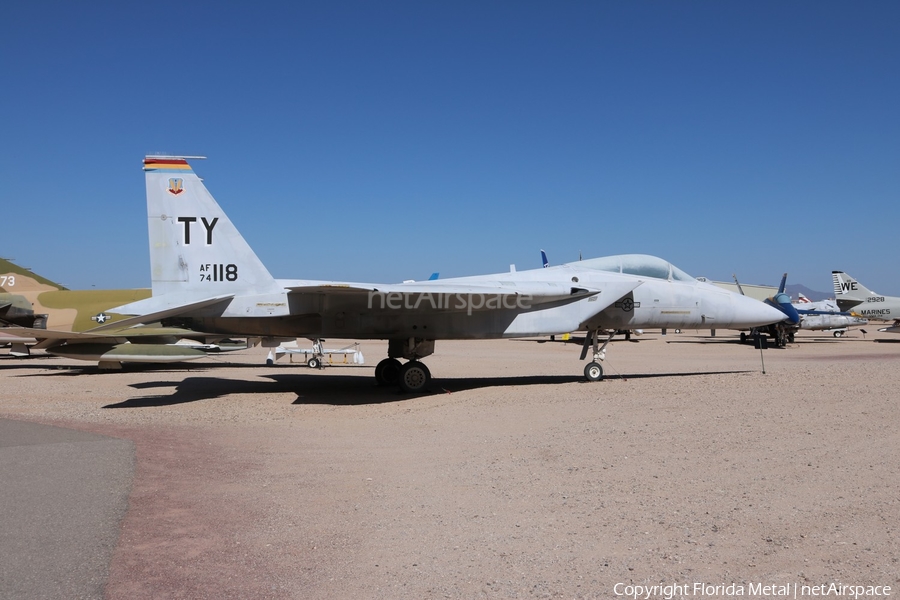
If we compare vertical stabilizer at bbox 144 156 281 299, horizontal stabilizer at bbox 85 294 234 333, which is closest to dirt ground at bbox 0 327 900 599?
horizontal stabilizer at bbox 85 294 234 333

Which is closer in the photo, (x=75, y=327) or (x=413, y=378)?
(x=413, y=378)

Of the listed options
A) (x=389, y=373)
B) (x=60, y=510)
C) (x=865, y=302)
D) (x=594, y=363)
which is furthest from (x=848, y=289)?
(x=60, y=510)

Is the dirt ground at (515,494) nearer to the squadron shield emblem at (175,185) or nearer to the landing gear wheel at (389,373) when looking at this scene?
the landing gear wheel at (389,373)

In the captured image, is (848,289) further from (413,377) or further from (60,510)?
(60,510)

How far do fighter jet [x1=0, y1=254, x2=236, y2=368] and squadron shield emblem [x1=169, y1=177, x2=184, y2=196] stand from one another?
6003mm

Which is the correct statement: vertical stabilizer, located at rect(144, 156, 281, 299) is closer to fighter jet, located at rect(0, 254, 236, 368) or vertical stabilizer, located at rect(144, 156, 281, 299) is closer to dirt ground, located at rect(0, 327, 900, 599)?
dirt ground, located at rect(0, 327, 900, 599)

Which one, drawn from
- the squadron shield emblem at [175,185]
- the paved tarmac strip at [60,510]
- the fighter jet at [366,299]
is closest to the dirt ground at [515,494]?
the paved tarmac strip at [60,510]

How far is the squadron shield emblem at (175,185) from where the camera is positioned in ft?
40.4

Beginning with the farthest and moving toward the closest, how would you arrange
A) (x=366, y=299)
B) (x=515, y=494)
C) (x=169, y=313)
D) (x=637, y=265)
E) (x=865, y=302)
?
(x=865, y=302)
(x=637, y=265)
(x=366, y=299)
(x=169, y=313)
(x=515, y=494)

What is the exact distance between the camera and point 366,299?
12.4 m

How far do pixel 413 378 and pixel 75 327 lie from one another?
13.9 m

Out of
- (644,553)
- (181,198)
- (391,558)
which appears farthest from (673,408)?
(181,198)

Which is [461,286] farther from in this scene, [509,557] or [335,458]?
[509,557]

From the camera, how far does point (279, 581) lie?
3768mm
